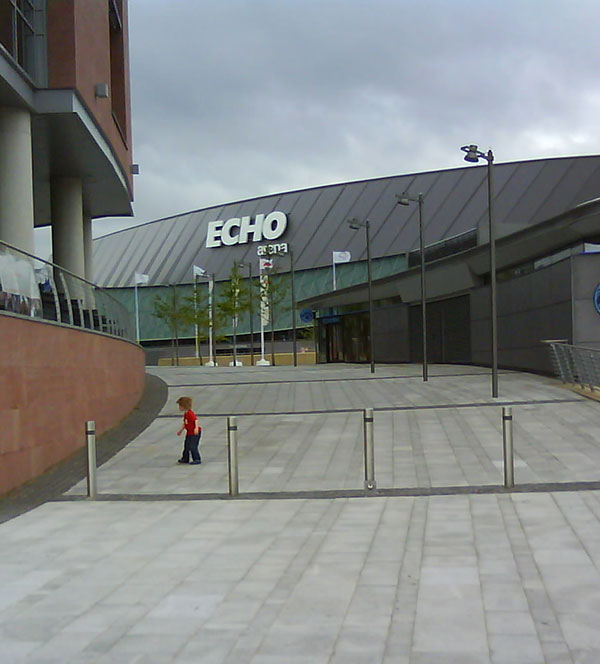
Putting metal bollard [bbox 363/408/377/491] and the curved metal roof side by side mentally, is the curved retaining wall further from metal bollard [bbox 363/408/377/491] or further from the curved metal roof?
the curved metal roof

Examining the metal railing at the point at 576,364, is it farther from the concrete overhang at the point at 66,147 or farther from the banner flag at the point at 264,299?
the banner flag at the point at 264,299

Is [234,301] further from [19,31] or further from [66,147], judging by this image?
[19,31]

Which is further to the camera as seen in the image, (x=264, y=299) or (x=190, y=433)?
(x=264, y=299)

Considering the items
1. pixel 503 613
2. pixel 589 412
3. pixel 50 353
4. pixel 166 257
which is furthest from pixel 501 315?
pixel 166 257

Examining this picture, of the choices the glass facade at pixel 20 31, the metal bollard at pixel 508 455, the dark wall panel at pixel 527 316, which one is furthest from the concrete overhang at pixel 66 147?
the dark wall panel at pixel 527 316

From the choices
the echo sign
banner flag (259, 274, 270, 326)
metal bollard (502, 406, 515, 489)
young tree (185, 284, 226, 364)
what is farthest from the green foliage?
metal bollard (502, 406, 515, 489)

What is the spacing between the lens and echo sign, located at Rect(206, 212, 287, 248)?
79.9 m

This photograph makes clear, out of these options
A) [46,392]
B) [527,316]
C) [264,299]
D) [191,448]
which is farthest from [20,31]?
[264,299]

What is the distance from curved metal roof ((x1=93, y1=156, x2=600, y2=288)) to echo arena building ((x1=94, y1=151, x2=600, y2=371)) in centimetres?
11

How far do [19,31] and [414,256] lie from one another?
36.5 metres

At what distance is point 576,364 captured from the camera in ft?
77.0

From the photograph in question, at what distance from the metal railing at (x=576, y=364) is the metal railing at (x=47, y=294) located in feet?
37.0

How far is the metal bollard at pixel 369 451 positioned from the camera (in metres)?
11.2

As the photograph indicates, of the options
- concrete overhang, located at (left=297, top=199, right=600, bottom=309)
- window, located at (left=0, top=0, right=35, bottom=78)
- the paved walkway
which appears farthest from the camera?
concrete overhang, located at (left=297, top=199, right=600, bottom=309)
